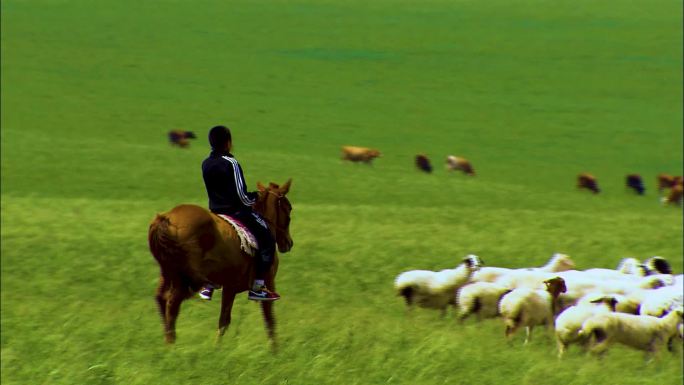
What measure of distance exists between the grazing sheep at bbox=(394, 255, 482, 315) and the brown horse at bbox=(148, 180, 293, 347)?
4.15 m

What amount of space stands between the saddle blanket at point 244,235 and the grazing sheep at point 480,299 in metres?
4.25

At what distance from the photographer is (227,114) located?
154 ft

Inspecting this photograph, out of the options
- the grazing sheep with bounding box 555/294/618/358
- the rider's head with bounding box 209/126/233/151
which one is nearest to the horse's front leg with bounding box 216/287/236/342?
the rider's head with bounding box 209/126/233/151

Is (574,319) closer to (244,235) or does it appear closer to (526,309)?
(526,309)

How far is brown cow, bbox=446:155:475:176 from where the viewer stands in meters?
38.0

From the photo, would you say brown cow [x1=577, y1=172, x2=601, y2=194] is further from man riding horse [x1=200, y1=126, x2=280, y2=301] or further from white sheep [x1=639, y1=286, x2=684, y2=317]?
man riding horse [x1=200, y1=126, x2=280, y2=301]

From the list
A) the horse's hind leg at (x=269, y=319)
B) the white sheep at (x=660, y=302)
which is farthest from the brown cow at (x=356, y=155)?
the horse's hind leg at (x=269, y=319)

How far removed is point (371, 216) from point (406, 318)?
932 centimetres

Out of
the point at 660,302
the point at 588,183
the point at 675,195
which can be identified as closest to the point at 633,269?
the point at 660,302

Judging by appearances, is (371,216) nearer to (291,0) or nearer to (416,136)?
(416,136)

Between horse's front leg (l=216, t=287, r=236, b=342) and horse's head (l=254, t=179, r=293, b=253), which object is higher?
horse's head (l=254, t=179, r=293, b=253)

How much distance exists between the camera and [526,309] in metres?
13.8

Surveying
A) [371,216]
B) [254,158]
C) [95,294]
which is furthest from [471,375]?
[254,158]

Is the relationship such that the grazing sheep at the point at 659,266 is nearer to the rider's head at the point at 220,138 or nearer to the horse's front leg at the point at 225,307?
the horse's front leg at the point at 225,307
